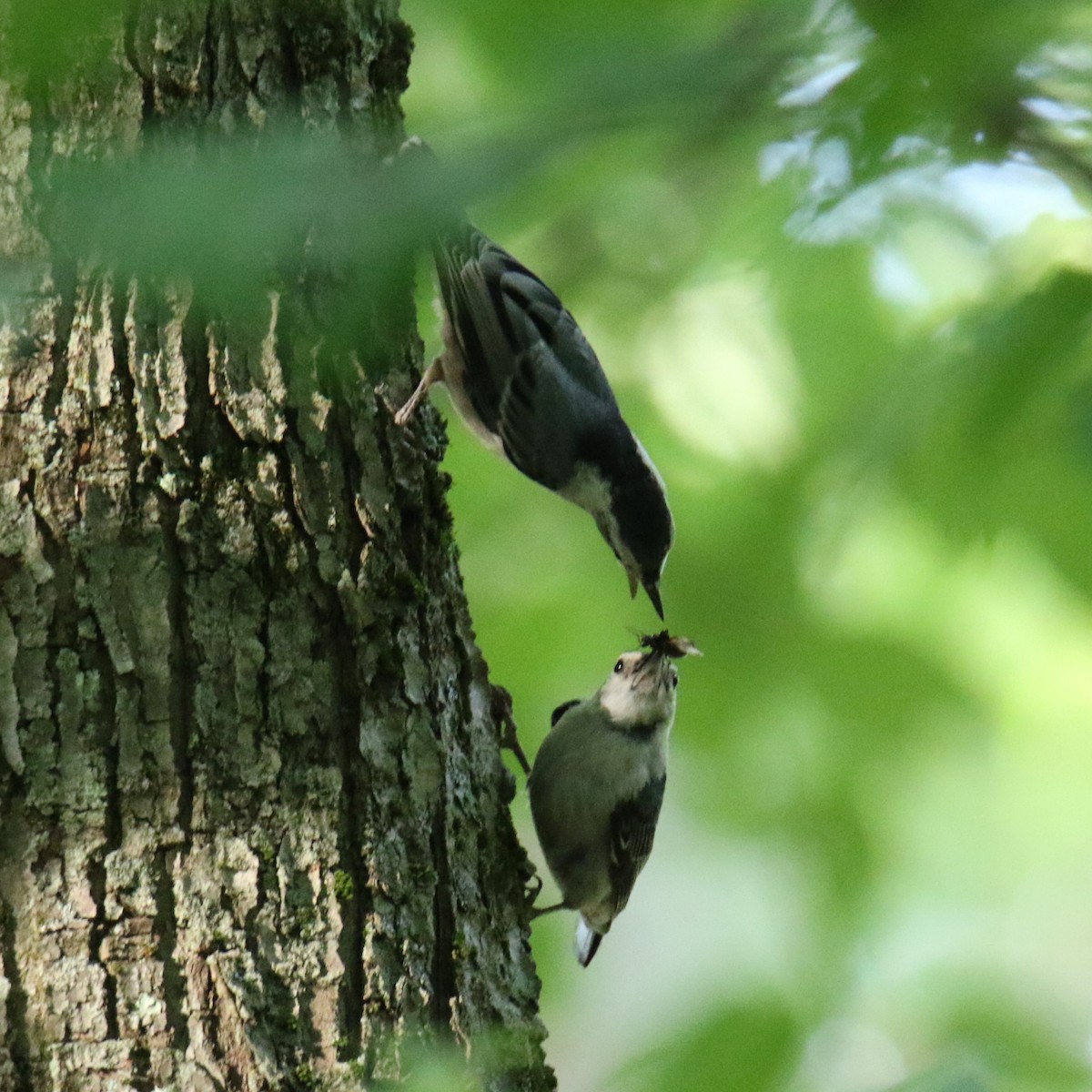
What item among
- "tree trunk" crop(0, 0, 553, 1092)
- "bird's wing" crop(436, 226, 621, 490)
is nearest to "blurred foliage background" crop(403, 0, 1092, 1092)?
"bird's wing" crop(436, 226, 621, 490)

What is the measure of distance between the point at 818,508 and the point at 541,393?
1.79 metres

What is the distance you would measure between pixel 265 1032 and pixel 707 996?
67cm

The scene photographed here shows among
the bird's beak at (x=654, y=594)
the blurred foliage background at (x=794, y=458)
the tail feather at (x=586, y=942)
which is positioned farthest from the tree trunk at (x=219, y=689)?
the tail feather at (x=586, y=942)

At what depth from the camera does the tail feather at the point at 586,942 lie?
10.4 feet

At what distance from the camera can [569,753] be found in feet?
9.94

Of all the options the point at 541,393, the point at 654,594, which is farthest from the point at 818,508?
the point at 541,393

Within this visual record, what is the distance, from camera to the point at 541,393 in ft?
10.3

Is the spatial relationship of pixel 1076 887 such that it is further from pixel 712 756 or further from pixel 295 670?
pixel 295 670

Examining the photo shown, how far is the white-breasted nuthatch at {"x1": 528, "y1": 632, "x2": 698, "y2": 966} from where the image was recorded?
3020 mm

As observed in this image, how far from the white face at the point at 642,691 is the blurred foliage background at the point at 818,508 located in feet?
0.28

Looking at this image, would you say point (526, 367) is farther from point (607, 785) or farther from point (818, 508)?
point (818, 508)

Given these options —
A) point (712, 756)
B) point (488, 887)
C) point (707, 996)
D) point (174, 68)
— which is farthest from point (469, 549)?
point (707, 996)

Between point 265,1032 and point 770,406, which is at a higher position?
point 770,406

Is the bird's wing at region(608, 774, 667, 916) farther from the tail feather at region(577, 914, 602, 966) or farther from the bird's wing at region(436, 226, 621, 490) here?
the bird's wing at region(436, 226, 621, 490)
